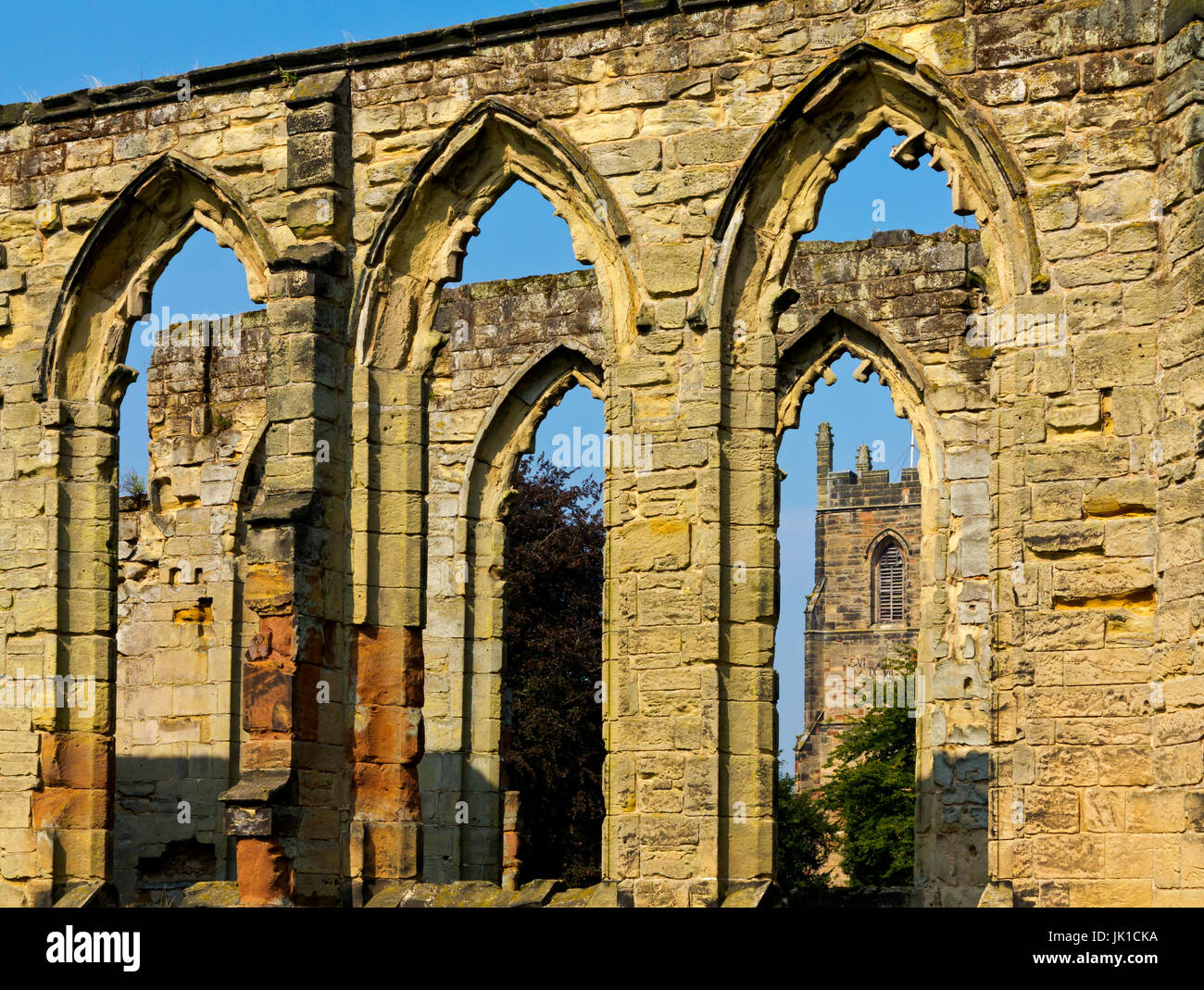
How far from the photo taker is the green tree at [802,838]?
32625 millimetres

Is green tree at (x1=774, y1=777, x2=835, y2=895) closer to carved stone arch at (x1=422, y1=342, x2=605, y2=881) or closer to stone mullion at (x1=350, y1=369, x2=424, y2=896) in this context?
carved stone arch at (x1=422, y1=342, x2=605, y2=881)

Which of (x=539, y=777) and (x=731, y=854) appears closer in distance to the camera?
(x=731, y=854)

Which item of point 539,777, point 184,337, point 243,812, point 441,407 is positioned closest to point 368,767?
point 243,812

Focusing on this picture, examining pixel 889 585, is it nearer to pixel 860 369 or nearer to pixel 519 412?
pixel 860 369

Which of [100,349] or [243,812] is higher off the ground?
[100,349]

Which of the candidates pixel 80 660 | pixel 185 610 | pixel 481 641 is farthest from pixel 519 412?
pixel 80 660

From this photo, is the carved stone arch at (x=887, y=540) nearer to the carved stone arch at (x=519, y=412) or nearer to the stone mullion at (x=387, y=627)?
the carved stone arch at (x=519, y=412)

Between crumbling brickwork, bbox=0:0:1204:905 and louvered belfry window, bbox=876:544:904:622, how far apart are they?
3549 centimetres

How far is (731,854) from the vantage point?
10.9 metres

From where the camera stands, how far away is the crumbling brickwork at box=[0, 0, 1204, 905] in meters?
10.2

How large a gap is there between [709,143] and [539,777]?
13.3m

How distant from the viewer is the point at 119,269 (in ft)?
44.0
